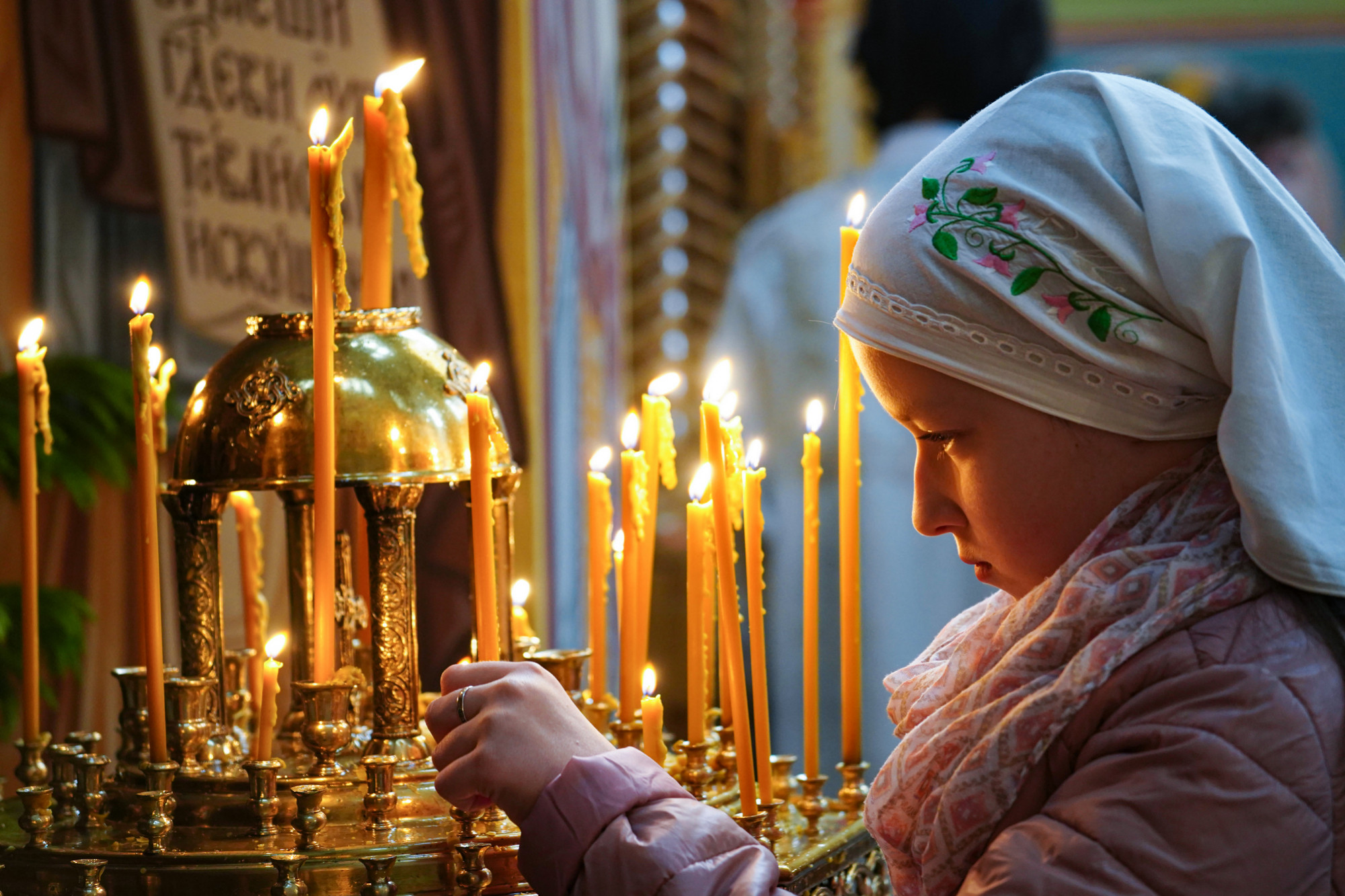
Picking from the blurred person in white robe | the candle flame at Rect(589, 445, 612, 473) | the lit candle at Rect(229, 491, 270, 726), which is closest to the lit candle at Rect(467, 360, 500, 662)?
the candle flame at Rect(589, 445, 612, 473)

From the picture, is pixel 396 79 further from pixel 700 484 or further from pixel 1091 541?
pixel 1091 541

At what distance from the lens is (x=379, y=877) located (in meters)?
0.81

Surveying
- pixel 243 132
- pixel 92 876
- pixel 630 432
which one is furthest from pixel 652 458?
pixel 243 132

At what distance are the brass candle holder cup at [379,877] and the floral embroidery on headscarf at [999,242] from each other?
48 centimetres

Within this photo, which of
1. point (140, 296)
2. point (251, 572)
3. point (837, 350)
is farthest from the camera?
point (837, 350)

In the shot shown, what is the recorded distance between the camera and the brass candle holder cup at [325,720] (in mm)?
896

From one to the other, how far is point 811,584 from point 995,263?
11.6 inches

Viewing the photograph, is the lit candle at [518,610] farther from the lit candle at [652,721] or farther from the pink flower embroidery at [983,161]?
the pink flower embroidery at [983,161]

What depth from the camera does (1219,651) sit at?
80 centimetres

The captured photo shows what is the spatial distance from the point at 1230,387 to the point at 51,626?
3.83 feet

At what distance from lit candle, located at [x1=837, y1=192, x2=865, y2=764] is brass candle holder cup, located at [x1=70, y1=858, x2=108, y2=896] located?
0.51m

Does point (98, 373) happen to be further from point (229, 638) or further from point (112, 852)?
point (112, 852)

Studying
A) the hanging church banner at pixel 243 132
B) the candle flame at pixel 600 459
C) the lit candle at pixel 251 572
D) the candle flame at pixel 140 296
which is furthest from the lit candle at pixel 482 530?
the hanging church banner at pixel 243 132

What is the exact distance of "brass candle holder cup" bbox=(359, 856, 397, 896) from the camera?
801 mm
